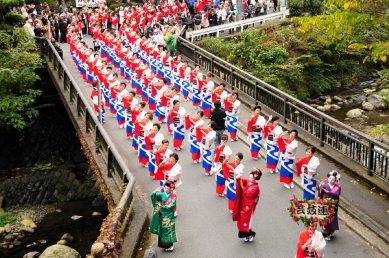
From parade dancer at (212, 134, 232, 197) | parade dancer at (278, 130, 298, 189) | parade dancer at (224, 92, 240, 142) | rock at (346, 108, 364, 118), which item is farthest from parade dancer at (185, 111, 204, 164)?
rock at (346, 108, 364, 118)

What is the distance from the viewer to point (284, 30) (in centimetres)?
2959

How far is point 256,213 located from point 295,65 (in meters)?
15.3

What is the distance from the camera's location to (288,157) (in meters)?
13.0

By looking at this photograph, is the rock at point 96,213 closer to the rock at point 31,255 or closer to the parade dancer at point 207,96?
the rock at point 31,255

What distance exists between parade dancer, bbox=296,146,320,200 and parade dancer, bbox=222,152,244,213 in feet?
4.54

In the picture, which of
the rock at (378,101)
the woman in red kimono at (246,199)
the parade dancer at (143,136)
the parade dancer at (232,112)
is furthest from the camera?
the rock at (378,101)

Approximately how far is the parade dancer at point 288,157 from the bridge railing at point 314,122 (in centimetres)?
171

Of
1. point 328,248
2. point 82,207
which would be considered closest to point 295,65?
point 82,207

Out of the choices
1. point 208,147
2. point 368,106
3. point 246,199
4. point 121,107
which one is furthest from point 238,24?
point 246,199

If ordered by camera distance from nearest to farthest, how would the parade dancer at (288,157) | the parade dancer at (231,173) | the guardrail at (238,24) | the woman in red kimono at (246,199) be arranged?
1. the woman in red kimono at (246,199)
2. the parade dancer at (231,173)
3. the parade dancer at (288,157)
4. the guardrail at (238,24)

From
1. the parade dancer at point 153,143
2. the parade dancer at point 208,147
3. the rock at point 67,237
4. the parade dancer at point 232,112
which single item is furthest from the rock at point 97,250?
the rock at point 67,237

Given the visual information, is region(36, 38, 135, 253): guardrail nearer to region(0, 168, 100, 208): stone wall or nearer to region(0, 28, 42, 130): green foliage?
region(0, 28, 42, 130): green foliage

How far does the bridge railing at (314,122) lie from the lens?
515 inches

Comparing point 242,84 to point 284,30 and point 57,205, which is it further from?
point 284,30
